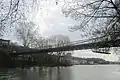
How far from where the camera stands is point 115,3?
13.4m

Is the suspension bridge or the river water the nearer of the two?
the suspension bridge

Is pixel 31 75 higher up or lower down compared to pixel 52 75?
higher up

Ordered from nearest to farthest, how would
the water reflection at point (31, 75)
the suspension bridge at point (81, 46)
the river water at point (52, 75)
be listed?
the suspension bridge at point (81, 46) < the water reflection at point (31, 75) < the river water at point (52, 75)

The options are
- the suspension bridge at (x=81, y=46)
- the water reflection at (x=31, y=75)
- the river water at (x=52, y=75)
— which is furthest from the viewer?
the river water at (x=52, y=75)

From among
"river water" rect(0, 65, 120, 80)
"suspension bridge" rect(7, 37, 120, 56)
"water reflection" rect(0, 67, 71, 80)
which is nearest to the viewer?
"suspension bridge" rect(7, 37, 120, 56)

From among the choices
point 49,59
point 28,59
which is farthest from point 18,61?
point 49,59

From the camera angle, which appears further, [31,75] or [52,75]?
[52,75]

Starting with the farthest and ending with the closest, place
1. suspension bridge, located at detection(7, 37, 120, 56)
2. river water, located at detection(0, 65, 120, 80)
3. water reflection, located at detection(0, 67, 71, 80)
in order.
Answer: river water, located at detection(0, 65, 120, 80), water reflection, located at detection(0, 67, 71, 80), suspension bridge, located at detection(7, 37, 120, 56)

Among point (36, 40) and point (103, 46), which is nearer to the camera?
point (103, 46)

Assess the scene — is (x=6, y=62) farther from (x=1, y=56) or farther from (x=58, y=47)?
(x=58, y=47)

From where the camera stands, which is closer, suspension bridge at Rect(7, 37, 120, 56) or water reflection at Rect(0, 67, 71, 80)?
suspension bridge at Rect(7, 37, 120, 56)

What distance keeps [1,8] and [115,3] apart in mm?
7004

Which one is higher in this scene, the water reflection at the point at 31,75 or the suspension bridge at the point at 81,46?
the suspension bridge at the point at 81,46

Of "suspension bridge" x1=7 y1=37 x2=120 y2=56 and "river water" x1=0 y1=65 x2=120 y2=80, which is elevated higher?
"suspension bridge" x1=7 y1=37 x2=120 y2=56
